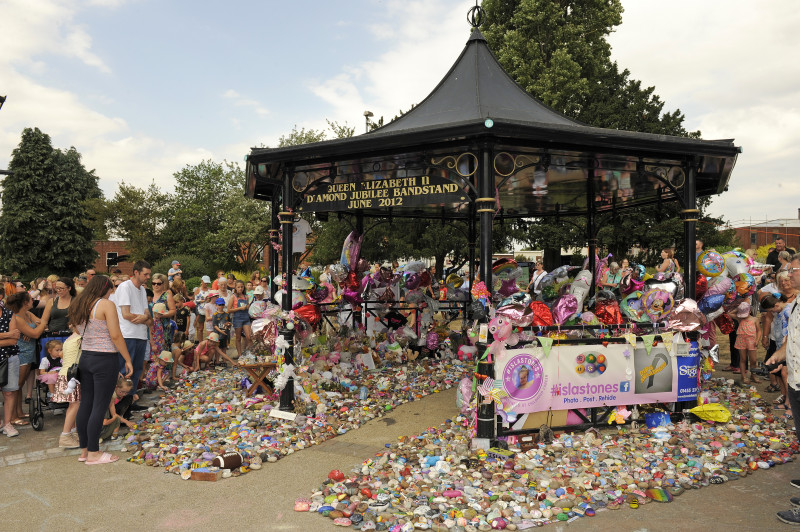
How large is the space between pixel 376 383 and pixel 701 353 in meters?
4.98

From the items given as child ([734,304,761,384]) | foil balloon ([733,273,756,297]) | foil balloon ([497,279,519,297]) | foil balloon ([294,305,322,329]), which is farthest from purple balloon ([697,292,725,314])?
foil balloon ([294,305,322,329])

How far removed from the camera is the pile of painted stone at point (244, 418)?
5.76 m

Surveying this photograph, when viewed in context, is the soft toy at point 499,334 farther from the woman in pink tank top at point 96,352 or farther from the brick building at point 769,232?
the brick building at point 769,232

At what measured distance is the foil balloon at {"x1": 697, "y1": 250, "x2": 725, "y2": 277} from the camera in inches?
313

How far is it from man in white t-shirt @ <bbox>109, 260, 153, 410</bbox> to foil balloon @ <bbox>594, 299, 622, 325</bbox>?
613cm

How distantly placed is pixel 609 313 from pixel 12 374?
7.78m

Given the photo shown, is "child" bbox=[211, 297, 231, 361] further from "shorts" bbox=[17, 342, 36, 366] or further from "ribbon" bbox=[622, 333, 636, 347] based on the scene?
"ribbon" bbox=[622, 333, 636, 347]

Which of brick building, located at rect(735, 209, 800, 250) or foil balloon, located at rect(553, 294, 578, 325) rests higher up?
brick building, located at rect(735, 209, 800, 250)

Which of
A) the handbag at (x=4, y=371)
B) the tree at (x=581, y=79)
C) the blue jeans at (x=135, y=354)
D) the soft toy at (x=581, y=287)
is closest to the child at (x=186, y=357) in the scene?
the blue jeans at (x=135, y=354)

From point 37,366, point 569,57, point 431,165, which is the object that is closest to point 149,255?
point 569,57

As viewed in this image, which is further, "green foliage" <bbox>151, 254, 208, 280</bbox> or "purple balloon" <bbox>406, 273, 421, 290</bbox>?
"green foliage" <bbox>151, 254, 208, 280</bbox>

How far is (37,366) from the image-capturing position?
7234 millimetres

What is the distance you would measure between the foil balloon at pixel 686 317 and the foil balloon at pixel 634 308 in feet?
1.19

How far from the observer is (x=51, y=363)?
7.28 meters
